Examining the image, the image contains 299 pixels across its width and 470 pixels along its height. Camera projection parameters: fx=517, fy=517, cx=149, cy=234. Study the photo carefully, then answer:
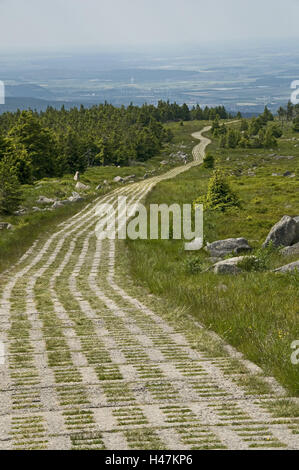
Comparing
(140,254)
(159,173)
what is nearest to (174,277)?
(140,254)

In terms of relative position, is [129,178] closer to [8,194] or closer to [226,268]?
[8,194]

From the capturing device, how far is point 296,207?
33.1 metres

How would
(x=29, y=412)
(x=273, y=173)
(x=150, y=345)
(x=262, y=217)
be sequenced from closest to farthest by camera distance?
1. (x=29, y=412)
2. (x=150, y=345)
3. (x=262, y=217)
4. (x=273, y=173)

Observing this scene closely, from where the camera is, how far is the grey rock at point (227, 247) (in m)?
19.6

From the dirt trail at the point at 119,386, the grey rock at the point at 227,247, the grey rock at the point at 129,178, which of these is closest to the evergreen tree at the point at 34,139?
the grey rock at the point at 129,178

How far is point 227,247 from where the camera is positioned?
781 inches
